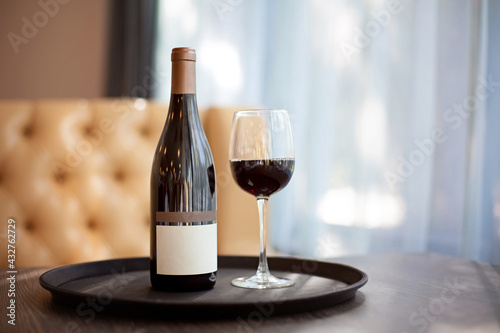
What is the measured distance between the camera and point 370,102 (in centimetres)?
239

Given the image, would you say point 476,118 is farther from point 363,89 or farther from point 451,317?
point 451,317

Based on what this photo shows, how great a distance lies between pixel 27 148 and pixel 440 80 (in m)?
1.49

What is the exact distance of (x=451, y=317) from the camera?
595mm

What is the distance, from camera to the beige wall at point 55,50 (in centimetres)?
372
